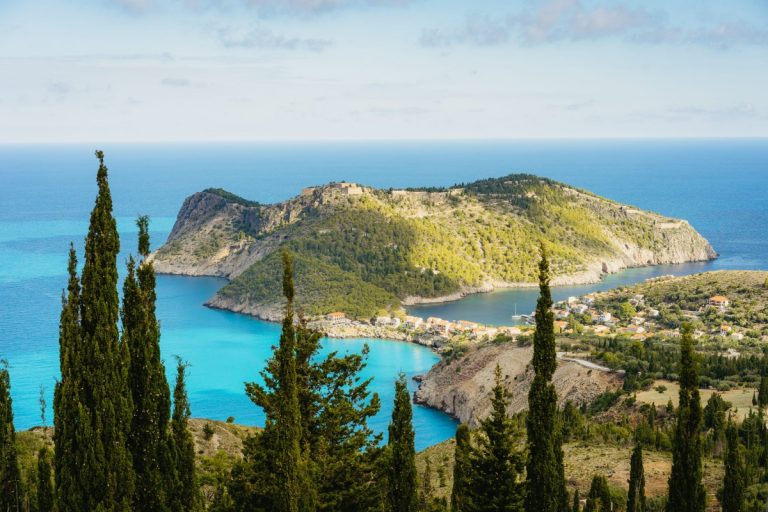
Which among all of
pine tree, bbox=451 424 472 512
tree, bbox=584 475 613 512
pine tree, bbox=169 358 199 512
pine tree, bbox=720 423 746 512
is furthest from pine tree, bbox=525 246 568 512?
tree, bbox=584 475 613 512

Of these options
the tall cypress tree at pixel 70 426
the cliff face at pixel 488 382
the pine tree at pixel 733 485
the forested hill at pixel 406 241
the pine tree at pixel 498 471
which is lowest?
the cliff face at pixel 488 382

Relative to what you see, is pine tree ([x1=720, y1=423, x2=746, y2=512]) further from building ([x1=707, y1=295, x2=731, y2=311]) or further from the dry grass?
building ([x1=707, y1=295, x2=731, y2=311])

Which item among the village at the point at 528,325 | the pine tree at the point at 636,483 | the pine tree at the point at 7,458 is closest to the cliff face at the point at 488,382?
the village at the point at 528,325

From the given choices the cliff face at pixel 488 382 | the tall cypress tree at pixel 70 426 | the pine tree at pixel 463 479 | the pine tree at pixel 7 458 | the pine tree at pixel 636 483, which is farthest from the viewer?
the cliff face at pixel 488 382

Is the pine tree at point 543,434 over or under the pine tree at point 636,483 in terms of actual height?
over

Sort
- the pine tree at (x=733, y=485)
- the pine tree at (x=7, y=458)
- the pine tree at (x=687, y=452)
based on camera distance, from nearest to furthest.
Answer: the pine tree at (x=687, y=452) < the pine tree at (x=7, y=458) < the pine tree at (x=733, y=485)

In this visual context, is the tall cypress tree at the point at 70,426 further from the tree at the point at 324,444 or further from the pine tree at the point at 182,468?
the tree at the point at 324,444

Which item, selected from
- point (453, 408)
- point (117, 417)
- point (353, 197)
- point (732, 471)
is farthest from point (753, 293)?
point (117, 417)
